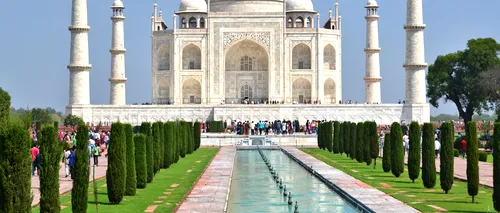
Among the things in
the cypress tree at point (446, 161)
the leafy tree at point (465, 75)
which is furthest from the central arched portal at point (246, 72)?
the cypress tree at point (446, 161)

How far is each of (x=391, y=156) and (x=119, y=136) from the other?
5581 mm

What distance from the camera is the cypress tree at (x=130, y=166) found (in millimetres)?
13000

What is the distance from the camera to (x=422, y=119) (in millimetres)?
36156

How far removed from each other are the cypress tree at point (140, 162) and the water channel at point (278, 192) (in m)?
1.25

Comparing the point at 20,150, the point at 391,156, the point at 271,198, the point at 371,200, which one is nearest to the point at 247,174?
the point at 391,156

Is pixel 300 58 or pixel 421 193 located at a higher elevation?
pixel 300 58

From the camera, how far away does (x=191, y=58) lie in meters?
40.9

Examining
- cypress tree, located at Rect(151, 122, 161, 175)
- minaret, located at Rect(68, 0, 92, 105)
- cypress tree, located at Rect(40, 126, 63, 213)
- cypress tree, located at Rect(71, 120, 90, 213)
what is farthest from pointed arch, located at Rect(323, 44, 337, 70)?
cypress tree, located at Rect(40, 126, 63, 213)

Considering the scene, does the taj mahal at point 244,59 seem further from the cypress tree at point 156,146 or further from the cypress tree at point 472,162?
the cypress tree at point 472,162

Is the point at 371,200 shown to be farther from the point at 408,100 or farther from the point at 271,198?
the point at 408,100

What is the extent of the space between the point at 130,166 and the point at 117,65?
26218mm

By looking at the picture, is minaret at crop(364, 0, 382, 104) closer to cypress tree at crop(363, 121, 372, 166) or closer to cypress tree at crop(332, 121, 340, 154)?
cypress tree at crop(332, 121, 340, 154)

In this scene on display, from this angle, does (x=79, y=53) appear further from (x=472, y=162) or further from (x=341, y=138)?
(x=472, y=162)

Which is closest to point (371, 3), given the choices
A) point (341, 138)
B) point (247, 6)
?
point (247, 6)
